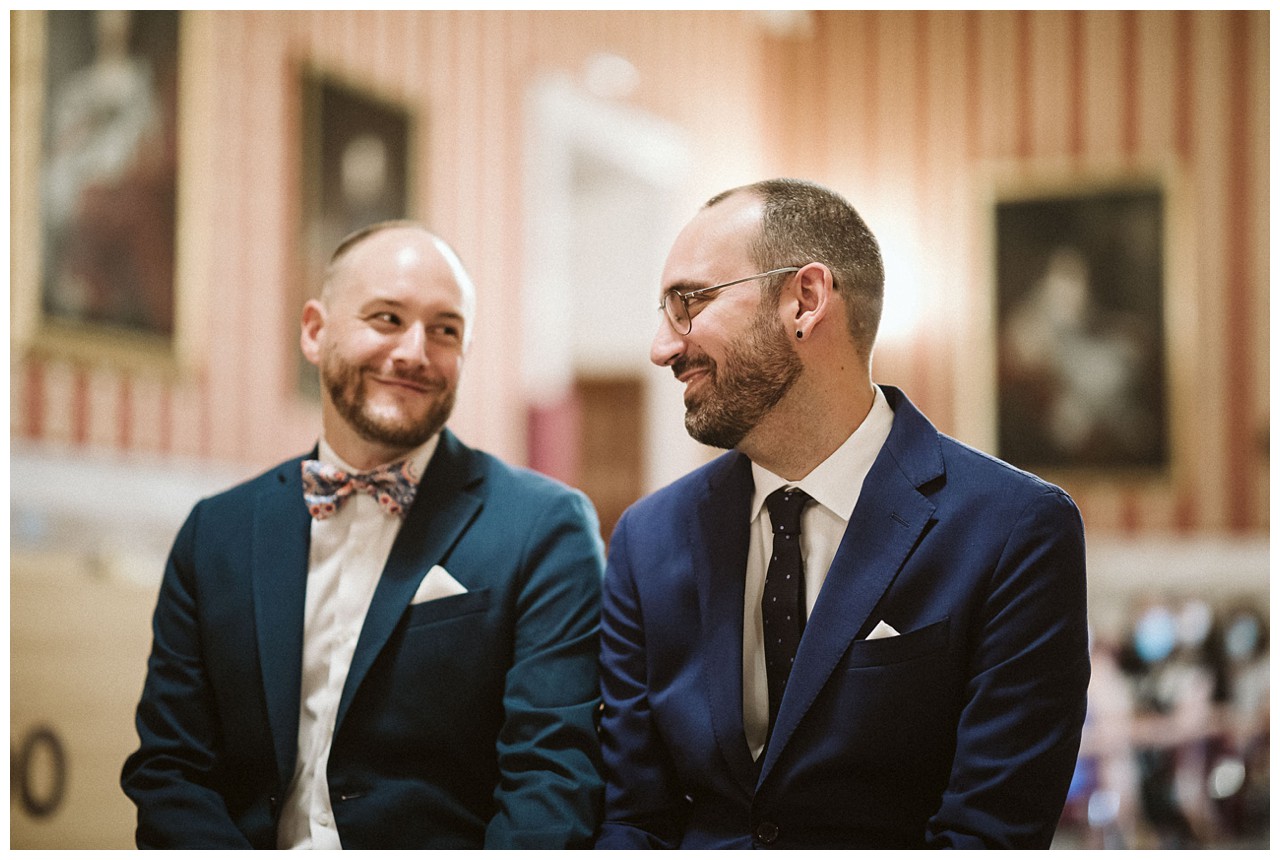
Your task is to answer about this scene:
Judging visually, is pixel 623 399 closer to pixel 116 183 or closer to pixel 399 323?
pixel 116 183

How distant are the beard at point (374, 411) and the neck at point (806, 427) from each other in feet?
1.75

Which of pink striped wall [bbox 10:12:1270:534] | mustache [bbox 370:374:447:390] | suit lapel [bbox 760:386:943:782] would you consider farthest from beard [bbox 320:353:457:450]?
pink striped wall [bbox 10:12:1270:534]

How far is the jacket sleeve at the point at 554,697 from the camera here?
1.95m

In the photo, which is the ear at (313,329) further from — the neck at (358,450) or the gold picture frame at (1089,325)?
the gold picture frame at (1089,325)

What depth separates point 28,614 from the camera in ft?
11.0

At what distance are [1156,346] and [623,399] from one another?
3183 mm

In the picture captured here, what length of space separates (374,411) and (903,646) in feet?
3.11

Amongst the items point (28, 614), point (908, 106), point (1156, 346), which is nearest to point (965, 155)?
point (908, 106)

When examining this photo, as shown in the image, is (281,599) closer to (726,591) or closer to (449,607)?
(449,607)

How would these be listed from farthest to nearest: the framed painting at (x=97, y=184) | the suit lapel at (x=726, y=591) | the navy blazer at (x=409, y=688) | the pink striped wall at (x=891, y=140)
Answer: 1. the pink striped wall at (x=891, y=140)
2. the framed painting at (x=97, y=184)
3. the navy blazer at (x=409, y=688)
4. the suit lapel at (x=726, y=591)

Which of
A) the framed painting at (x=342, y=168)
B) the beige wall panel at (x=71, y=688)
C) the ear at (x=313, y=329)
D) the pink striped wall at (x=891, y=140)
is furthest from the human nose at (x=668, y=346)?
the framed painting at (x=342, y=168)

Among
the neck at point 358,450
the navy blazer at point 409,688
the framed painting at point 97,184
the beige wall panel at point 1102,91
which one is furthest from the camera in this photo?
the beige wall panel at point 1102,91

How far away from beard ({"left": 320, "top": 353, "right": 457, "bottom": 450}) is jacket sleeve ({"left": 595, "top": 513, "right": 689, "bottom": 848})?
430 millimetres

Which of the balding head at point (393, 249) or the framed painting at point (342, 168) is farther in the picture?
the framed painting at point (342, 168)
